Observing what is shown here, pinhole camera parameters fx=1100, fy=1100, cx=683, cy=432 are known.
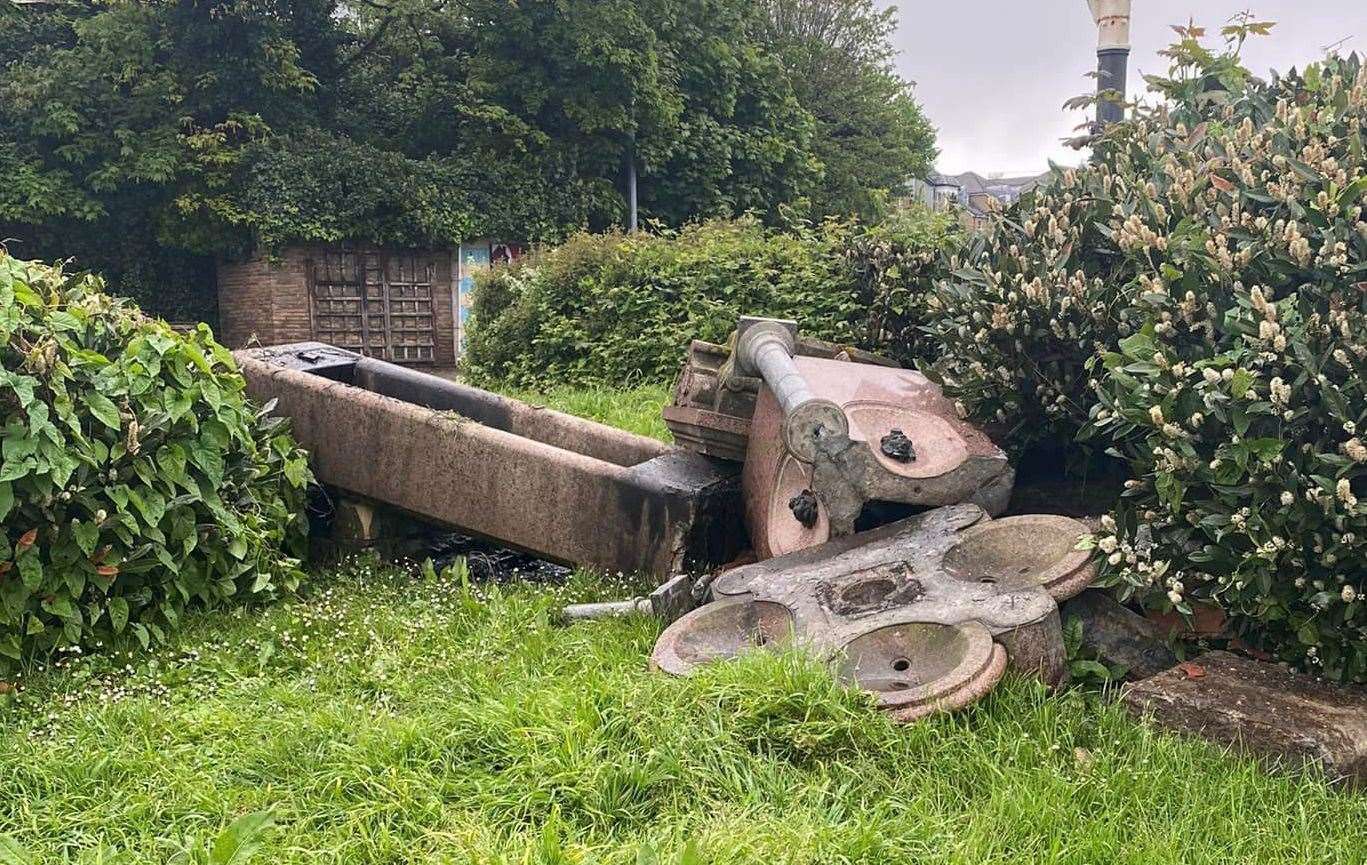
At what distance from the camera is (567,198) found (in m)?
19.8

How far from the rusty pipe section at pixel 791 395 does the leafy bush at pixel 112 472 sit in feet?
6.46

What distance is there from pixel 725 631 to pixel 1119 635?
117cm

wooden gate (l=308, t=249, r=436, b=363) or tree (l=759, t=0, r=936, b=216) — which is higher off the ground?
tree (l=759, t=0, r=936, b=216)

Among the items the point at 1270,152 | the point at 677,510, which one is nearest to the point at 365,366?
the point at 677,510

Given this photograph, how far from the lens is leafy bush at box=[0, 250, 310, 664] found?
3.40 m

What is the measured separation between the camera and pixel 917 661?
310 cm

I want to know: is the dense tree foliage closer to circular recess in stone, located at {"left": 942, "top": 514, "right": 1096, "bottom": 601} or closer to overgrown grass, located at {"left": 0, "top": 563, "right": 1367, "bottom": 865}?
circular recess in stone, located at {"left": 942, "top": 514, "right": 1096, "bottom": 601}

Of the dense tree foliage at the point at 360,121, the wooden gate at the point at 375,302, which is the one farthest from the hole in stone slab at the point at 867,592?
the wooden gate at the point at 375,302

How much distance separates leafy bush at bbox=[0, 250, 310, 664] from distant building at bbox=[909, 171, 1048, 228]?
317 centimetres

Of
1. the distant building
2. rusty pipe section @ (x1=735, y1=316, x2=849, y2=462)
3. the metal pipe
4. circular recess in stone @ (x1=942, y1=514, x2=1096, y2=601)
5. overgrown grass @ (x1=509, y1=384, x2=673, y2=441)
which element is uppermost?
the distant building

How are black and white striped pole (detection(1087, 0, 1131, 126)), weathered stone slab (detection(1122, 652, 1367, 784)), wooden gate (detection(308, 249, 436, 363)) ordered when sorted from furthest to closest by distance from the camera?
wooden gate (detection(308, 249, 436, 363)), black and white striped pole (detection(1087, 0, 1131, 126)), weathered stone slab (detection(1122, 652, 1367, 784))

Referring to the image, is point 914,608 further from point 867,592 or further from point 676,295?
point 676,295

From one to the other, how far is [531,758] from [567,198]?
59.0 feet

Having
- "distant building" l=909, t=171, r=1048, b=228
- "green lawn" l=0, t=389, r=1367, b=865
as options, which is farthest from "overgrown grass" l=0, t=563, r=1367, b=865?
"distant building" l=909, t=171, r=1048, b=228
